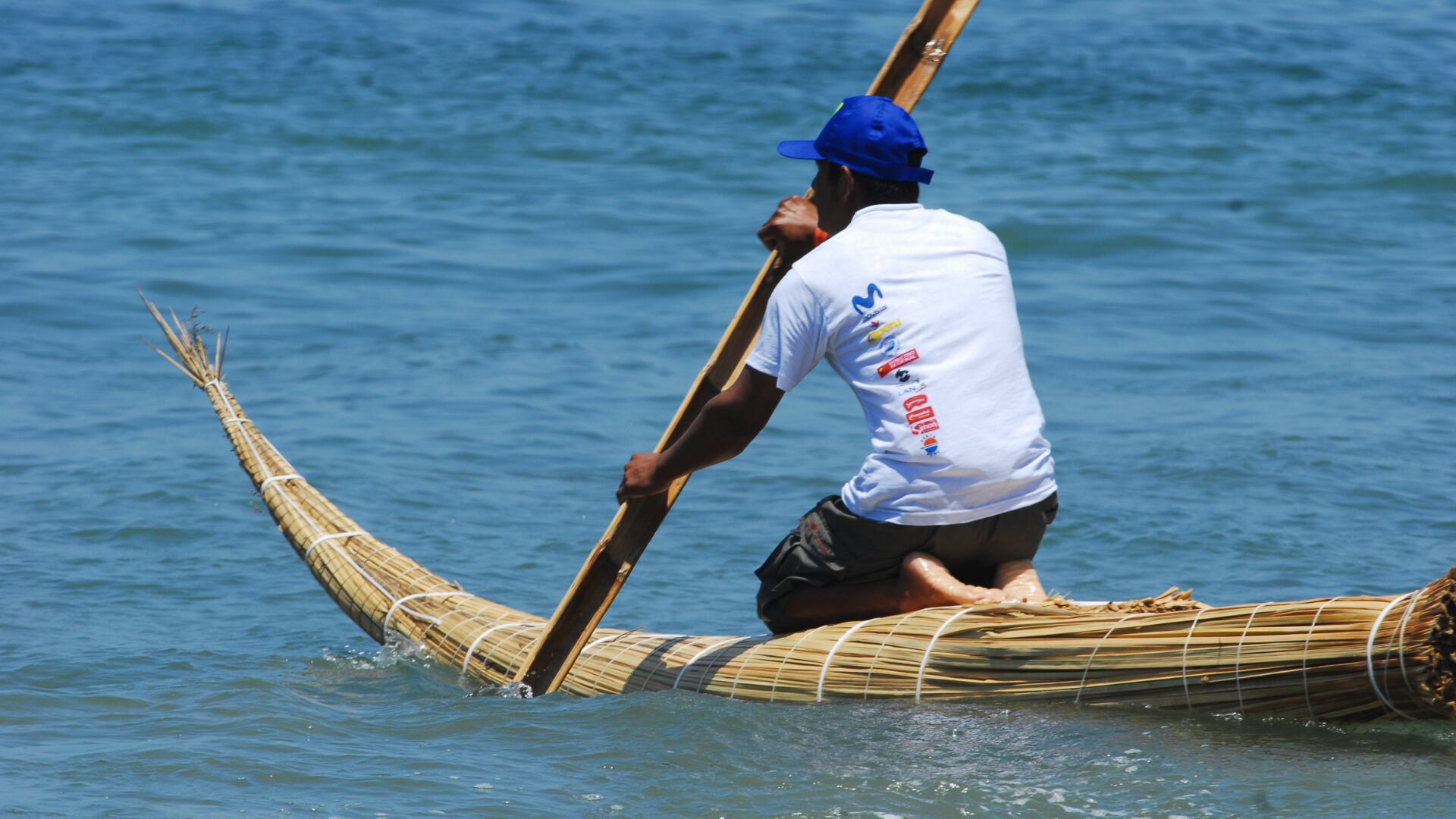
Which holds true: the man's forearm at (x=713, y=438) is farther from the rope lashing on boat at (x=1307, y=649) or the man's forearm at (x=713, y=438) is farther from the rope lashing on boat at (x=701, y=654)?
the rope lashing on boat at (x=1307, y=649)

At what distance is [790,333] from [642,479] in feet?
1.97

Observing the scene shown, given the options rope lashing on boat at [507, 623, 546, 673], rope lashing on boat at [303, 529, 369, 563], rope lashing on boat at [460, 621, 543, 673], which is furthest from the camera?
rope lashing on boat at [303, 529, 369, 563]

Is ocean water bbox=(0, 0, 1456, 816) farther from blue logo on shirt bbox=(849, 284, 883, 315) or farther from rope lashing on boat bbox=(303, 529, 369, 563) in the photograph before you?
blue logo on shirt bbox=(849, 284, 883, 315)

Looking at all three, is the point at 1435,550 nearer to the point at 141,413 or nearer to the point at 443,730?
the point at 443,730

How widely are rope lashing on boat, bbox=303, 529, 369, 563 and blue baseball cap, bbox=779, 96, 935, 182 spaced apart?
89.0 inches

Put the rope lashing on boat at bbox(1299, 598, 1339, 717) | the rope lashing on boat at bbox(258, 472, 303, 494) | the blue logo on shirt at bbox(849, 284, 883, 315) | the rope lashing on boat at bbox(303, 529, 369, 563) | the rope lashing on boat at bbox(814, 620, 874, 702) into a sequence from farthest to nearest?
the rope lashing on boat at bbox(258, 472, 303, 494) < the rope lashing on boat at bbox(303, 529, 369, 563) < the rope lashing on boat at bbox(814, 620, 874, 702) < the blue logo on shirt at bbox(849, 284, 883, 315) < the rope lashing on boat at bbox(1299, 598, 1339, 717)

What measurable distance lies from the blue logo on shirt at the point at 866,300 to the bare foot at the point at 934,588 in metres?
0.60

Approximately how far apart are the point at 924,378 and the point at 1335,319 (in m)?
6.93

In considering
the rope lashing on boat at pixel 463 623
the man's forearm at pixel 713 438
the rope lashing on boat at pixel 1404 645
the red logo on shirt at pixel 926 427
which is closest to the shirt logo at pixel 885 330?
the red logo on shirt at pixel 926 427

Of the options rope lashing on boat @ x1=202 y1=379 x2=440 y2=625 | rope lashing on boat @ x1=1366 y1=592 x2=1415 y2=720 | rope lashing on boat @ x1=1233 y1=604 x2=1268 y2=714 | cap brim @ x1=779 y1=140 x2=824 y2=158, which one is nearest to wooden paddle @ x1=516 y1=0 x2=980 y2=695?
cap brim @ x1=779 y1=140 x2=824 y2=158

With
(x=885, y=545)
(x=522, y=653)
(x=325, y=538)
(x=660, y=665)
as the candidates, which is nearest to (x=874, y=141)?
(x=885, y=545)

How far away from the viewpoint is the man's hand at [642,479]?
12.7 feet

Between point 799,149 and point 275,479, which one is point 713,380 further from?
point 275,479

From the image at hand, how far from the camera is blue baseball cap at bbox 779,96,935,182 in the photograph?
361 centimetres
